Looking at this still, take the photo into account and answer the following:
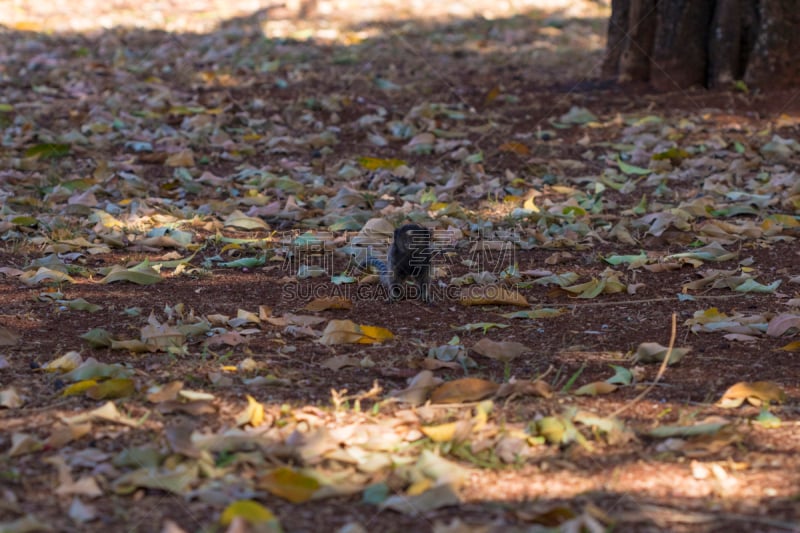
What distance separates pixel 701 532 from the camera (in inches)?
92.5

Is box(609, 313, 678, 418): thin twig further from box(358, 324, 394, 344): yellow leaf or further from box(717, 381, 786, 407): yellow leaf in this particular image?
box(358, 324, 394, 344): yellow leaf

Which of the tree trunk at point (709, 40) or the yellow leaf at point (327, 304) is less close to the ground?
the tree trunk at point (709, 40)

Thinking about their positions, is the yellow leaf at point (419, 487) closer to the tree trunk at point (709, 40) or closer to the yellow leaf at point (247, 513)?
the yellow leaf at point (247, 513)

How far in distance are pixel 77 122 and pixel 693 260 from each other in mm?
5123

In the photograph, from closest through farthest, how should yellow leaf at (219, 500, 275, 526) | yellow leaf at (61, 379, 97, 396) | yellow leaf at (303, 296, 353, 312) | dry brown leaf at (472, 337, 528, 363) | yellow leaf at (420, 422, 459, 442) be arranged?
yellow leaf at (219, 500, 275, 526) → yellow leaf at (420, 422, 459, 442) → yellow leaf at (61, 379, 97, 396) → dry brown leaf at (472, 337, 528, 363) → yellow leaf at (303, 296, 353, 312)

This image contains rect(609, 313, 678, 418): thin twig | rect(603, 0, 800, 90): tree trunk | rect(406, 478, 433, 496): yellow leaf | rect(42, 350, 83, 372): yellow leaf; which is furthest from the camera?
rect(603, 0, 800, 90): tree trunk

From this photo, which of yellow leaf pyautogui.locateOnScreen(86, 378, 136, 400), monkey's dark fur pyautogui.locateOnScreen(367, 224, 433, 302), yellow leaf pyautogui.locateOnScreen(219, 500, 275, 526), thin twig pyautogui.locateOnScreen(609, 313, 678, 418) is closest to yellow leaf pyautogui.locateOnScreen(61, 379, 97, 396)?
yellow leaf pyautogui.locateOnScreen(86, 378, 136, 400)

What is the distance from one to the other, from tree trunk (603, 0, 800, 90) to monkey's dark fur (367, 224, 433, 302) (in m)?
4.32

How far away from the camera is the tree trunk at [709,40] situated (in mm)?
7324

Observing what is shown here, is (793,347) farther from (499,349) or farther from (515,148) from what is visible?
(515,148)

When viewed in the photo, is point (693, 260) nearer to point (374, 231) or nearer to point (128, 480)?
point (374, 231)

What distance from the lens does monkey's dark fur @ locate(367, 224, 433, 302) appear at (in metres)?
4.22

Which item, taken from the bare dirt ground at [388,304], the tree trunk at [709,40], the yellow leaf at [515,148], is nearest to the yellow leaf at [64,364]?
the bare dirt ground at [388,304]

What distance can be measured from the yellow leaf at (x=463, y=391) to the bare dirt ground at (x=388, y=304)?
1cm
